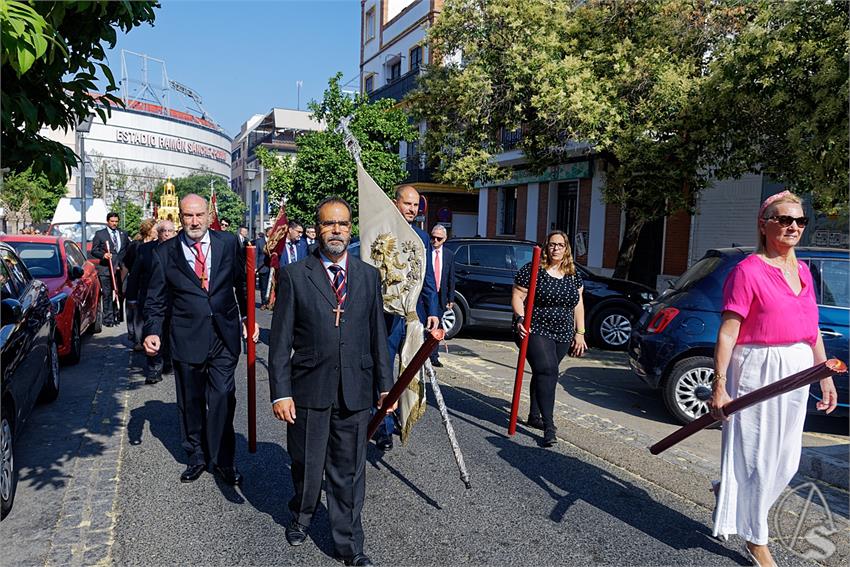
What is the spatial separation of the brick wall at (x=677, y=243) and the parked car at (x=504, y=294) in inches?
294

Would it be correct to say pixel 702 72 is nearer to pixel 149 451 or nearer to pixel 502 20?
pixel 502 20

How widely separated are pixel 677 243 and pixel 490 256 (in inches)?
353

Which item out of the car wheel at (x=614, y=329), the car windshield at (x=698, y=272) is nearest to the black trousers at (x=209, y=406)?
the car windshield at (x=698, y=272)

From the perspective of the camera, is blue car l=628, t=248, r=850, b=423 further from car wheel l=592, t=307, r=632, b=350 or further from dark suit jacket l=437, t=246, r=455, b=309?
car wheel l=592, t=307, r=632, b=350

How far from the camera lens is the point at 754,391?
3.35 metres

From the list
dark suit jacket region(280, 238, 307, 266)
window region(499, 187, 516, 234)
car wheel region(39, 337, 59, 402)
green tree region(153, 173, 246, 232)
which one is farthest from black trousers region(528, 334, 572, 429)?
green tree region(153, 173, 246, 232)

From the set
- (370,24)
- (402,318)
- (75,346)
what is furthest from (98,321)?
(370,24)

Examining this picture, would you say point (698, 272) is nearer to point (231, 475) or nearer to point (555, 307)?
point (555, 307)

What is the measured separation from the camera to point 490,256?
11945 mm

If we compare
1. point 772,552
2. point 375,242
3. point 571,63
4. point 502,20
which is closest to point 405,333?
point 375,242

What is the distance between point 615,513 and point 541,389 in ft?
5.42

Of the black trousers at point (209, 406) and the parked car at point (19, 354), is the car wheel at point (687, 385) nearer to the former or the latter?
the black trousers at point (209, 406)

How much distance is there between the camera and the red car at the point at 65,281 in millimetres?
8156

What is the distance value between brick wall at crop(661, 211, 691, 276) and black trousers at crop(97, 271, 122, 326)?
45.6 ft
